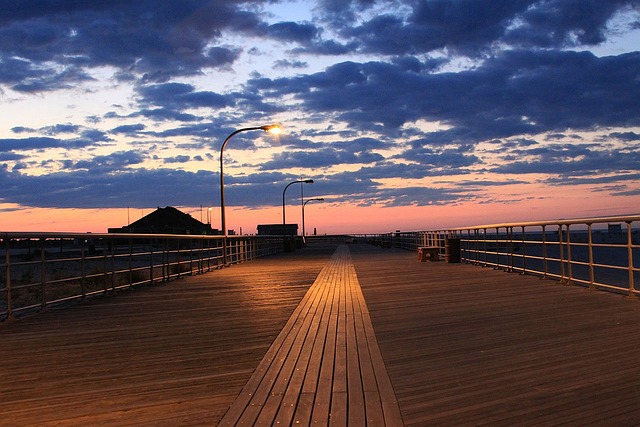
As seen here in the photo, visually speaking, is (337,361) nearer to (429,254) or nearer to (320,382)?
(320,382)

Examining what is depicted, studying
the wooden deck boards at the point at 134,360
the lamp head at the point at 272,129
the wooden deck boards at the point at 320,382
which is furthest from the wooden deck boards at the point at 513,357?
the lamp head at the point at 272,129

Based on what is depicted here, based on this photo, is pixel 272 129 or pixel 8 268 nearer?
pixel 8 268

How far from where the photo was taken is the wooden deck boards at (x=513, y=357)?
3.93 metres

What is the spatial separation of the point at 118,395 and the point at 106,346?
7.16 feet

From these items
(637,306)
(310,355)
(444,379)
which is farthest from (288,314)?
(637,306)

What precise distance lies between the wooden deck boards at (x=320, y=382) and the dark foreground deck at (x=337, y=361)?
0.07ft

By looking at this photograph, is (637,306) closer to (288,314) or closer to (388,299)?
(388,299)

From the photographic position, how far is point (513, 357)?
5477 millimetres

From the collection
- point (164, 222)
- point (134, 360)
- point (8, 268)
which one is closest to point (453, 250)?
point (8, 268)

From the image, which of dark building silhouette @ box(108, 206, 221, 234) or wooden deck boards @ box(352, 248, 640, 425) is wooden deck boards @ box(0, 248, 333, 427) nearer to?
wooden deck boards @ box(352, 248, 640, 425)

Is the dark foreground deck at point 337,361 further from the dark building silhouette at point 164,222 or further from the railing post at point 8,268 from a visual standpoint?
the dark building silhouette at point 164,222

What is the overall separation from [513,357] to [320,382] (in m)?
1.88

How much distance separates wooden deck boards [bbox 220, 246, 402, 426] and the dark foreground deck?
0.07 feet

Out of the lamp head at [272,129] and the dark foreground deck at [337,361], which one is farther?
the lamp head at [272,129]
